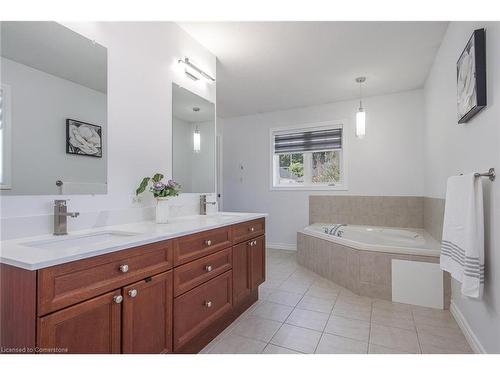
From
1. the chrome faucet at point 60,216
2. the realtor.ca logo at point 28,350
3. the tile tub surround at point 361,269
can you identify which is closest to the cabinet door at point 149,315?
the realtor.ca logo at point 28,350

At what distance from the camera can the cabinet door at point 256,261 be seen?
2.37 metres

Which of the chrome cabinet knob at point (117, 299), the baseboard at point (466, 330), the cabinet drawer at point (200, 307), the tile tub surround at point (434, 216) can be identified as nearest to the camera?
the chrome cabinet knob at point (117, 299)

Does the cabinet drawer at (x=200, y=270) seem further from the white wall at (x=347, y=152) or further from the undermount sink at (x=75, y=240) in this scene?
the white wall at (x=347, y=152)

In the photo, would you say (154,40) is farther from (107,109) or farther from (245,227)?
(245,227)

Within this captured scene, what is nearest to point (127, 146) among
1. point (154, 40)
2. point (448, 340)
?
point (154, 40)

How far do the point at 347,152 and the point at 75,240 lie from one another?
3.86m

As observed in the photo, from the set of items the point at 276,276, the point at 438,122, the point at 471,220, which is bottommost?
the point at 276,276

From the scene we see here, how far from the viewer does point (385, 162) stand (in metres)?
4.00

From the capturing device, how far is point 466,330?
190 cm

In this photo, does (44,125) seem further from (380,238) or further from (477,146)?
(380,238)

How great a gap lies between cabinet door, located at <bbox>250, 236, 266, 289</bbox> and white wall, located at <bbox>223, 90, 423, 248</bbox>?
7.07 ft

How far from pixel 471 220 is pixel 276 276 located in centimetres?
217

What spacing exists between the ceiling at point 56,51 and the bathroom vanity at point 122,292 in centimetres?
90

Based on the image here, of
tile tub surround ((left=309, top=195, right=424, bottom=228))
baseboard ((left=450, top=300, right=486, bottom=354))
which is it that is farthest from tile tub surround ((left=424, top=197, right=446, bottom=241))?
baseboard ((left=450, top=300, right=486, bottom=354))
